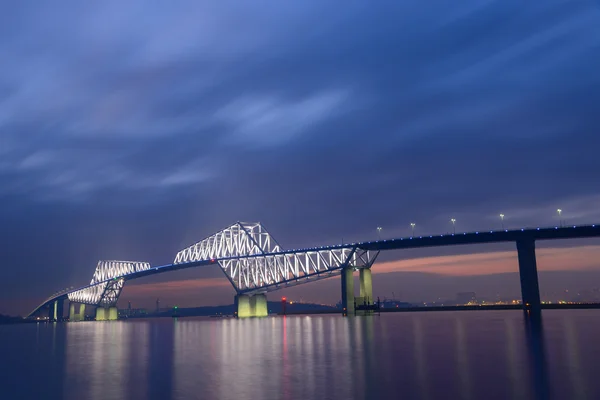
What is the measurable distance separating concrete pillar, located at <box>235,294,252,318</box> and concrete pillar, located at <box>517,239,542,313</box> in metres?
82.6

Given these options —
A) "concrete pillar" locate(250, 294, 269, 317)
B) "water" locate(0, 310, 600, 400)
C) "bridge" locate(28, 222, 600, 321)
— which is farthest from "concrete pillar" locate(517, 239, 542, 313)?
"water" locate(0, 310, 600, 400)

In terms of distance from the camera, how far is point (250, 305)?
6550 inches

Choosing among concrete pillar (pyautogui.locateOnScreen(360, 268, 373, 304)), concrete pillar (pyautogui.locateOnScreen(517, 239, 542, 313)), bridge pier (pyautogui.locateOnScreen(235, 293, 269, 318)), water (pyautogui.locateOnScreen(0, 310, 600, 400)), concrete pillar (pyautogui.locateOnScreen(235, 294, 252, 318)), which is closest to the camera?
water (pyautogui.locateOnScreen(0, 310, 600, 400))

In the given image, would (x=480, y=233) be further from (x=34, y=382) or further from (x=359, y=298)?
(x=34, y=382)

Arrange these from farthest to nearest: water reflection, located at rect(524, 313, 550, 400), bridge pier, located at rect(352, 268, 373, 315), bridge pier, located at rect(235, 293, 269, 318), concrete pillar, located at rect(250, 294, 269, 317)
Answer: concrete pillar, located at rect(250, 294, 269, 317) < bridge pier, located at rect(235, 293, 269, 318) < bridge pier, located at rect(352, 268, 373, 315) < water reflection, located at rect(524, 313, 550, 400)

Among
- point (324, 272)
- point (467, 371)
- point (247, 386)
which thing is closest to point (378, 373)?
point (467, 371)

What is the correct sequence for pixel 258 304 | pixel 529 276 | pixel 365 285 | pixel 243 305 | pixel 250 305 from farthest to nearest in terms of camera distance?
pixel 258 304 → pixel 250 305 → pixel 243 305 → pixel 365 285 → pixel 529 276

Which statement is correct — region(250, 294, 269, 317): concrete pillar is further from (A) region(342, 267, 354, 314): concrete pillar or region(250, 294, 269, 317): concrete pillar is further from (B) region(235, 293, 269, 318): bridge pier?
(A) region(342, 267, 354, 314): concrete pillar

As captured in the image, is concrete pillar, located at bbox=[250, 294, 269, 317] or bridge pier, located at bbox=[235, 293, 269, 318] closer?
bridge pier, located at bbox=[235, 293, 269, 318]

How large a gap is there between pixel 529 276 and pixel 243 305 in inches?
3369

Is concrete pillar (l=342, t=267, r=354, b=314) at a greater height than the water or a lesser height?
greater

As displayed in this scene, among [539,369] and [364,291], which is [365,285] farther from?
[539,369]

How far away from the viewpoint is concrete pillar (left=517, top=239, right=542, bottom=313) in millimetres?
115125

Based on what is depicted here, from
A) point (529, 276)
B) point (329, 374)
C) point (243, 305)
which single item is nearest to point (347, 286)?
point (243, 305)
